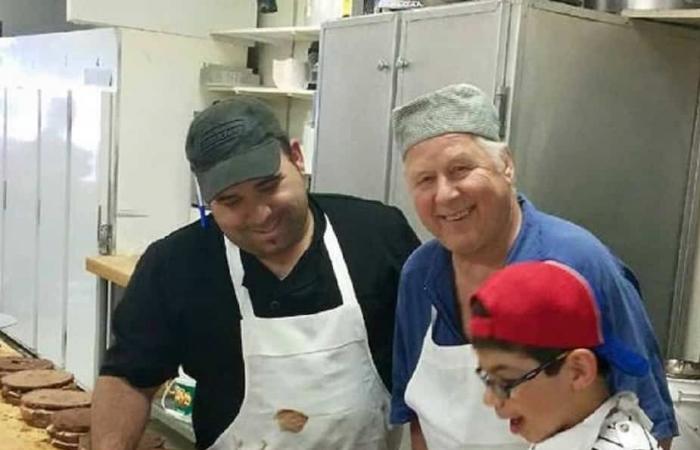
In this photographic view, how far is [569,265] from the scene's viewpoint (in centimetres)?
132

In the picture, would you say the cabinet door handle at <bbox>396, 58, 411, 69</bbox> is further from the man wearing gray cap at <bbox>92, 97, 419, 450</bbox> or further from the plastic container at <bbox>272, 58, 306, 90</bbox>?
the plastic container at <bbox>272, 58, 306, 90</bbox>

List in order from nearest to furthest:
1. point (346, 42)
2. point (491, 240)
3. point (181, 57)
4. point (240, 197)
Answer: point (491, 240) → point (240, 197) → point (346, 42) → point (181, 57)

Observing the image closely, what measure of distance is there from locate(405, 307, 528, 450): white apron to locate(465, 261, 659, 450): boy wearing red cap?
1.06 feet

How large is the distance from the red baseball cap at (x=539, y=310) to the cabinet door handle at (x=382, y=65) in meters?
1.78

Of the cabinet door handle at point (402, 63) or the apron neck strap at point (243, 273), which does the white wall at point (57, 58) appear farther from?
the apron neck strap at point (243, 273)

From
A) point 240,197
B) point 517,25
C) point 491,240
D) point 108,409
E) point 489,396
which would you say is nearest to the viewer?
point 489,396

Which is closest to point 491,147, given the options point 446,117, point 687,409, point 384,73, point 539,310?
point 446,117

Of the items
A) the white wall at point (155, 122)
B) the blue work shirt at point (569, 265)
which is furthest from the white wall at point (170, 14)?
the blue work shirt at point (569, 265)

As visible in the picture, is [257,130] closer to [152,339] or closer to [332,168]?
[152,339]

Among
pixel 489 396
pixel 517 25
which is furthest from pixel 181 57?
pixel 489 396

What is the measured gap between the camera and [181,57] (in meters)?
4.38

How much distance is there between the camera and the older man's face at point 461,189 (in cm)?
134

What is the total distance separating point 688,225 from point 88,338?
3.01 metres

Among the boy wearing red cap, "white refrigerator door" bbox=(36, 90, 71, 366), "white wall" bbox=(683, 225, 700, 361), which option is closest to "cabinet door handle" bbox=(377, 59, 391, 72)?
"white wall" bbox=(683, 225, 700, 361)
